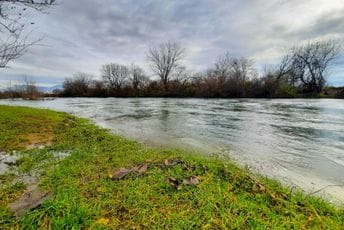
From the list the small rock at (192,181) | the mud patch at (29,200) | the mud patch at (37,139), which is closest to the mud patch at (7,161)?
the mud patch at (37,139)

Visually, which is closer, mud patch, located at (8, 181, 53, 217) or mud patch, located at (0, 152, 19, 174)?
mud patch, located at (8, 181, 53, 217)

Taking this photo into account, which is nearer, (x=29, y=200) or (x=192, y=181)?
(x=29, y=200)

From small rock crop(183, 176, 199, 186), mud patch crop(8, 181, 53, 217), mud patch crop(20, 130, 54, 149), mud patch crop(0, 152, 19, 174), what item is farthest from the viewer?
mud patch crop(20, 130, 54, 149)

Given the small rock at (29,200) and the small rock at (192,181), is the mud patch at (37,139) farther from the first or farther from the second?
the small rock at (192,181)

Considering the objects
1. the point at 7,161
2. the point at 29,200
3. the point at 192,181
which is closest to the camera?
the point at 29,200

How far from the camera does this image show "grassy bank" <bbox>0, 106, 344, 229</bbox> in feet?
5.89

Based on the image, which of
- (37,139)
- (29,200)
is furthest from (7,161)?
(29,200)

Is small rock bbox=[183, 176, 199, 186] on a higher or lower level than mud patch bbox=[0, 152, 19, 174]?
higher

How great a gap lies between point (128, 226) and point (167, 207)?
1.33 ft

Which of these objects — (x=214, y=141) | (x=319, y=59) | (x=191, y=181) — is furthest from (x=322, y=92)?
(x=191, y=181)

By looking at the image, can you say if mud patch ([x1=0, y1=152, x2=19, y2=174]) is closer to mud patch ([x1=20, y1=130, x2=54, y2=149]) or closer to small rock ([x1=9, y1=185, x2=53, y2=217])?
mud patch ([x1=20, y1=130, x2=54, y2=149])

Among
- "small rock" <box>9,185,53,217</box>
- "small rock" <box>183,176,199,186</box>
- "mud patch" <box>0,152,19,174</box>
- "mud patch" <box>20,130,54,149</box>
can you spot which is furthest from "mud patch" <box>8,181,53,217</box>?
"mud patch" <box>20,130,54,149</box>

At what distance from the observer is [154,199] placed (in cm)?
216

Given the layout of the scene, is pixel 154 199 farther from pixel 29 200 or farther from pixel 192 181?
pixel 29 200
